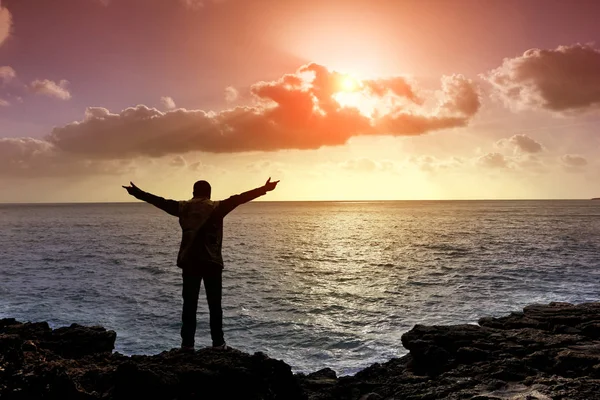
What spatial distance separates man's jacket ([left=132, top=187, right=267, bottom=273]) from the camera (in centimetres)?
794

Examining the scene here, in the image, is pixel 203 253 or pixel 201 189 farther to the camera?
pixel 201 189

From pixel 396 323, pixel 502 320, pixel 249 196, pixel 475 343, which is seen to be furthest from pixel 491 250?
pixel 249 196

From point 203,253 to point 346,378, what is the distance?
5.13 m

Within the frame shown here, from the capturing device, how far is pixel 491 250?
52.3 meters

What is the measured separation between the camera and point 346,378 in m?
10.6

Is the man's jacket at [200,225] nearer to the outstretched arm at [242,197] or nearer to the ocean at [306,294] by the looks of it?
the outstretched arm at [242,197]

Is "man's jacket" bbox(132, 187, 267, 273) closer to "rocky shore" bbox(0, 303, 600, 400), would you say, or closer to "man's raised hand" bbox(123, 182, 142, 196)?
"man's raised hand" bbox(123, 182, 142, 196)

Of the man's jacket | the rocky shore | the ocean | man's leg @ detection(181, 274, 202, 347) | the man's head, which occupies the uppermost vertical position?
the man's head

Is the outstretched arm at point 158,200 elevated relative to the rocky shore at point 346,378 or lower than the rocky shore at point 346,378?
elevated

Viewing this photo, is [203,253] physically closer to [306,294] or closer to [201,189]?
[201,189]

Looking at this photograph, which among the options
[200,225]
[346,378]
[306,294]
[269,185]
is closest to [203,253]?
[200,225]

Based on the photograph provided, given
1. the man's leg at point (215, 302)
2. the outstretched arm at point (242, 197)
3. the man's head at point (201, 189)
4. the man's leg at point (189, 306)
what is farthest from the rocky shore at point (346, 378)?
the man's head at point (201, 189)

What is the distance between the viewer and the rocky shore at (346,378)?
5781mm

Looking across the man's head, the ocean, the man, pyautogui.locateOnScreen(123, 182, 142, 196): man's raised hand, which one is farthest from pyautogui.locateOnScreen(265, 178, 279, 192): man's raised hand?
the ocean
